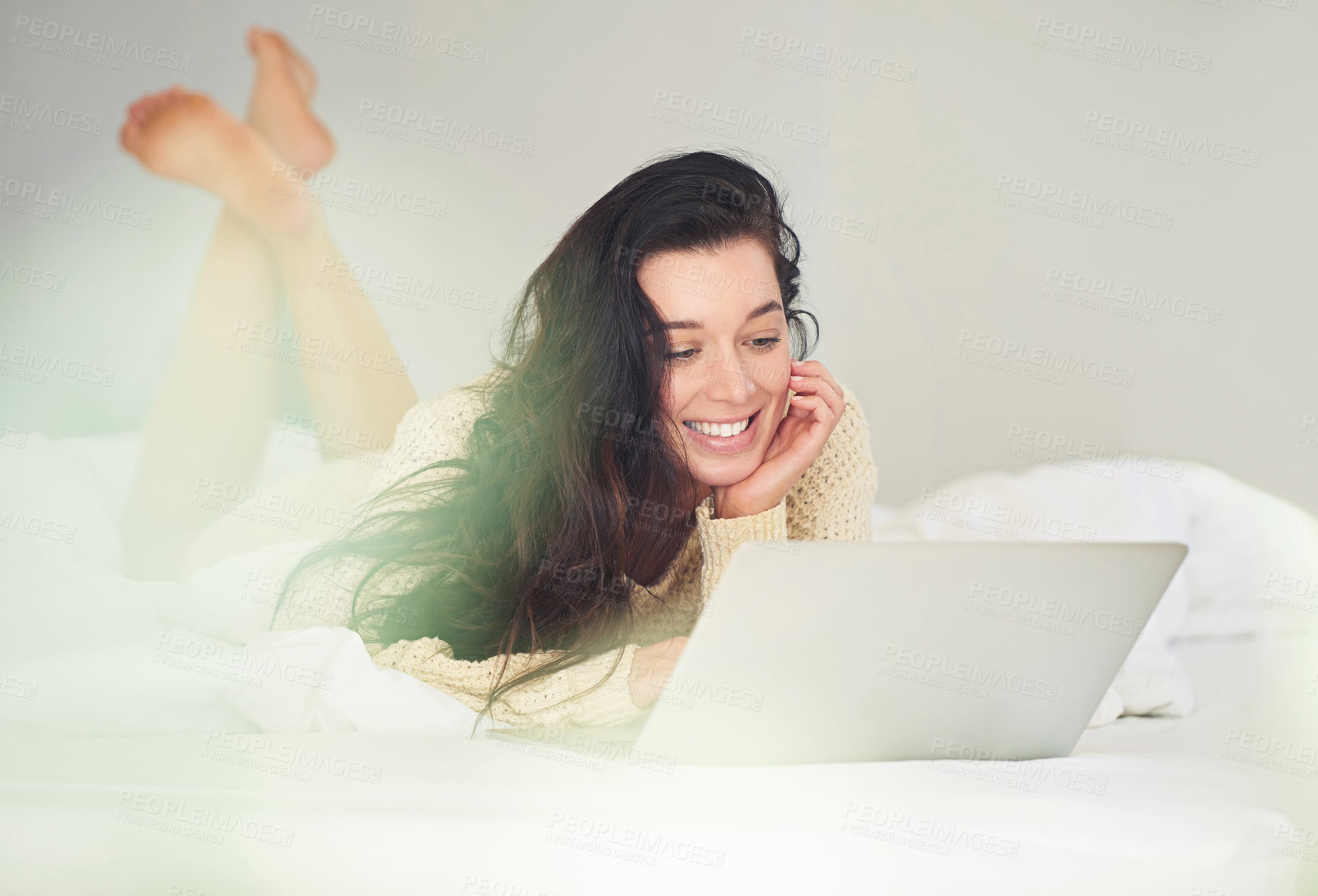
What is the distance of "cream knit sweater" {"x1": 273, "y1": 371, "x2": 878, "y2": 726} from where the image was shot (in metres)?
Answer: 1.19

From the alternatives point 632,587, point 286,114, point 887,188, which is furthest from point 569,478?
point 887,188

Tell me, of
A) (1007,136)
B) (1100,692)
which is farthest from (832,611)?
(1007,136)

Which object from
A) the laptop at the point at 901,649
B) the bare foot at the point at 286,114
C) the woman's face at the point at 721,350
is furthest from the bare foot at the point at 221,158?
the laptop at the point at 901,649

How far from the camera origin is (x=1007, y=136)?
2430mm

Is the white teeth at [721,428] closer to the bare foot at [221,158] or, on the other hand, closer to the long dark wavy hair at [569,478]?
the long dark wavy hair at [569,478]

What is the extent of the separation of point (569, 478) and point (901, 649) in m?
0.62

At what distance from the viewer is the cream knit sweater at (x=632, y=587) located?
1.19m

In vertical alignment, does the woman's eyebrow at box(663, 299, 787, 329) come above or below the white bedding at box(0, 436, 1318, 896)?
above

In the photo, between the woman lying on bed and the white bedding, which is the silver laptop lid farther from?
the woman lying on bed

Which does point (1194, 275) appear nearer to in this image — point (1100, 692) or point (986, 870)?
point (1100, 692)

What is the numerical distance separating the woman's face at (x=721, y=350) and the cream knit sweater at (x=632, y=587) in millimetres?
103

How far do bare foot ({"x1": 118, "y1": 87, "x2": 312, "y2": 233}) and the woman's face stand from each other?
95 cm

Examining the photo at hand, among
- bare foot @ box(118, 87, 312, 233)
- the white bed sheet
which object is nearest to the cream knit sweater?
the white bed sheet

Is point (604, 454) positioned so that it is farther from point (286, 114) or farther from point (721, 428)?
point (286, 114)
